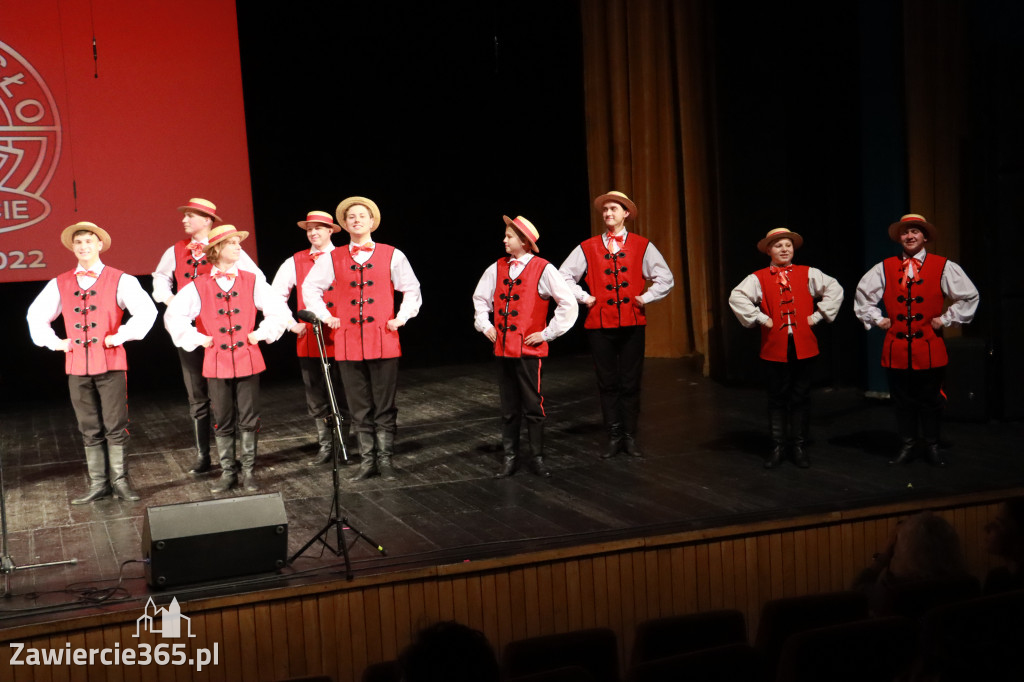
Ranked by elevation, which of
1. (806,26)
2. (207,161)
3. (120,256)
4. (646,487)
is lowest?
(646,487)

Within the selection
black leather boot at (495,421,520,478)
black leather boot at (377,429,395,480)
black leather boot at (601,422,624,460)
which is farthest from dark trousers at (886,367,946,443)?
black leather boot at (377,429,395,480)

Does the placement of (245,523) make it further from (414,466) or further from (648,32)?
(648,32)

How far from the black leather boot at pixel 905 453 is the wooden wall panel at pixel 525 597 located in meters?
0.85

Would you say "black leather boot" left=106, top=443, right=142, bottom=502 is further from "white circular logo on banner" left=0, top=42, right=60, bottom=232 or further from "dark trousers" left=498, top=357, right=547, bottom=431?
"white circular logo on banner" left=0, top=42, right=60, bottom=232

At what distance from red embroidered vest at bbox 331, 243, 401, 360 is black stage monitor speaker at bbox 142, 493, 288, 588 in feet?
5.71

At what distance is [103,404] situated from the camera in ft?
17.5

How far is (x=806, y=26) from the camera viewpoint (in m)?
7.79

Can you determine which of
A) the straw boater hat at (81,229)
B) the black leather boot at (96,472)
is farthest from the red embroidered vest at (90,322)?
the black leather boot at (96,472)

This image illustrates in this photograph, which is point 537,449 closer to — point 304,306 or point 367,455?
point 367,455

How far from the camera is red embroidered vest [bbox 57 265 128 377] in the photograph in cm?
523

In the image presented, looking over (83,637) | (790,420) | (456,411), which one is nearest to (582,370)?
(456,411)

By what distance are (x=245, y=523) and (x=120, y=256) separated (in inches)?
188

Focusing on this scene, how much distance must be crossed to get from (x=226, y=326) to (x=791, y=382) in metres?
3.05

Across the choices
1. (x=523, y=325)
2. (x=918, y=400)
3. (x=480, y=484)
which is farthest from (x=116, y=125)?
(x=918, y=400)
